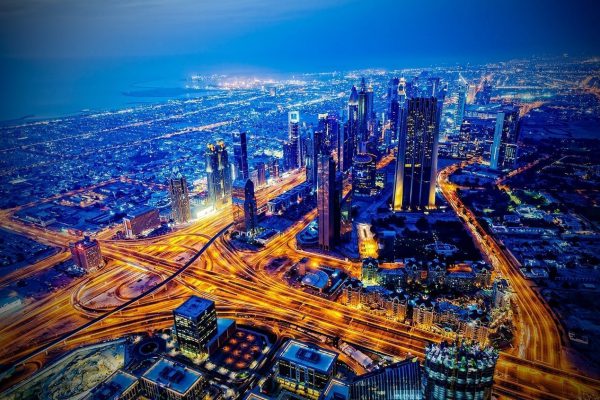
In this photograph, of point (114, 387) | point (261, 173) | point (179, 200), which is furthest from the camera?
point (261, 173)

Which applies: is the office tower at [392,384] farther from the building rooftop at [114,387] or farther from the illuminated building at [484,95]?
the illuminated building at [484,95]

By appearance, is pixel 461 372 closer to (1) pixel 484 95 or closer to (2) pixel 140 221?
(2) pixel 140 221

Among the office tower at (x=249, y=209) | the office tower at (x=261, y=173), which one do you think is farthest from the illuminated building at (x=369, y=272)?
the office tower at (x=261, y=173)

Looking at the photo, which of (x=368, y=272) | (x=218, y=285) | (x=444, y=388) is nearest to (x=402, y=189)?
(x=368, y=272)

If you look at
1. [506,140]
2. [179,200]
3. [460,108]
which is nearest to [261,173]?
[179,200]

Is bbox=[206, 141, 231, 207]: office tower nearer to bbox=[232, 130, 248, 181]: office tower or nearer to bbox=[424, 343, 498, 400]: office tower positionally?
bbox=[232, 130, 248, 181]: office tower

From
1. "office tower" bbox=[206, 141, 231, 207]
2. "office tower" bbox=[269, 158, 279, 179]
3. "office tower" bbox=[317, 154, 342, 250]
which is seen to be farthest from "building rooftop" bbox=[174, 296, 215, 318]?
"office tower" bbox=[269, 158, 279, 179]
